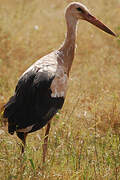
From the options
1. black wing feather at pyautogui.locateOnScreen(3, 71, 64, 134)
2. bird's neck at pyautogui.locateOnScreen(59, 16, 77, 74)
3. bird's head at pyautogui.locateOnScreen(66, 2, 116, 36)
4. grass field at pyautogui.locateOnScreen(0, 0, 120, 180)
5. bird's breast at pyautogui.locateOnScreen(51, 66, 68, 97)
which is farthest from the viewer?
bird's head at pyautogui.locateOnScreen(66, 2, 116, 36)

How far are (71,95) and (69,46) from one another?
1.02 m

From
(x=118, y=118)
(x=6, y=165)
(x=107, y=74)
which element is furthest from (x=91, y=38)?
(x=6, y=165)

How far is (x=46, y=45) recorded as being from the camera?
24.3 feet

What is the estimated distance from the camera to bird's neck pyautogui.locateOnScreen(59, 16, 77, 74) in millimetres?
4508

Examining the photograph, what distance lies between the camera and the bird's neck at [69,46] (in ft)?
14.8

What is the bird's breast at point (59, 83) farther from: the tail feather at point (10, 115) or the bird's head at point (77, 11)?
the bird's head at point (77, 11)

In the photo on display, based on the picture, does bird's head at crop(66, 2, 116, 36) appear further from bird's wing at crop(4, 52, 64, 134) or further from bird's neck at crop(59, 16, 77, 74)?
bird's wing at crop(4, 52, 64, 134)

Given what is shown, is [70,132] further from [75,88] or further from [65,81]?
[75,88]

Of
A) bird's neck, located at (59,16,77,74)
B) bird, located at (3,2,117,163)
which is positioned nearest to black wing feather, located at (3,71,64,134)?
bird, located at (3,2,117,163)

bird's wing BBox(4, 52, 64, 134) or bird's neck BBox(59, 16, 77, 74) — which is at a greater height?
bird's neck BBox(59, 16, 77, 74)

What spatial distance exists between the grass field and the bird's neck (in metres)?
0.47

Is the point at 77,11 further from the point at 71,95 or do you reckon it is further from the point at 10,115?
the point at 10,115

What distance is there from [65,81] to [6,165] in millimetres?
1123

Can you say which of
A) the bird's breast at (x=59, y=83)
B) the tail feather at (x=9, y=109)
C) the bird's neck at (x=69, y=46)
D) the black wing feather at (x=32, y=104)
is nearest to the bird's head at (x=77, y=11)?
the bird's neck at (x=69, y=46)
